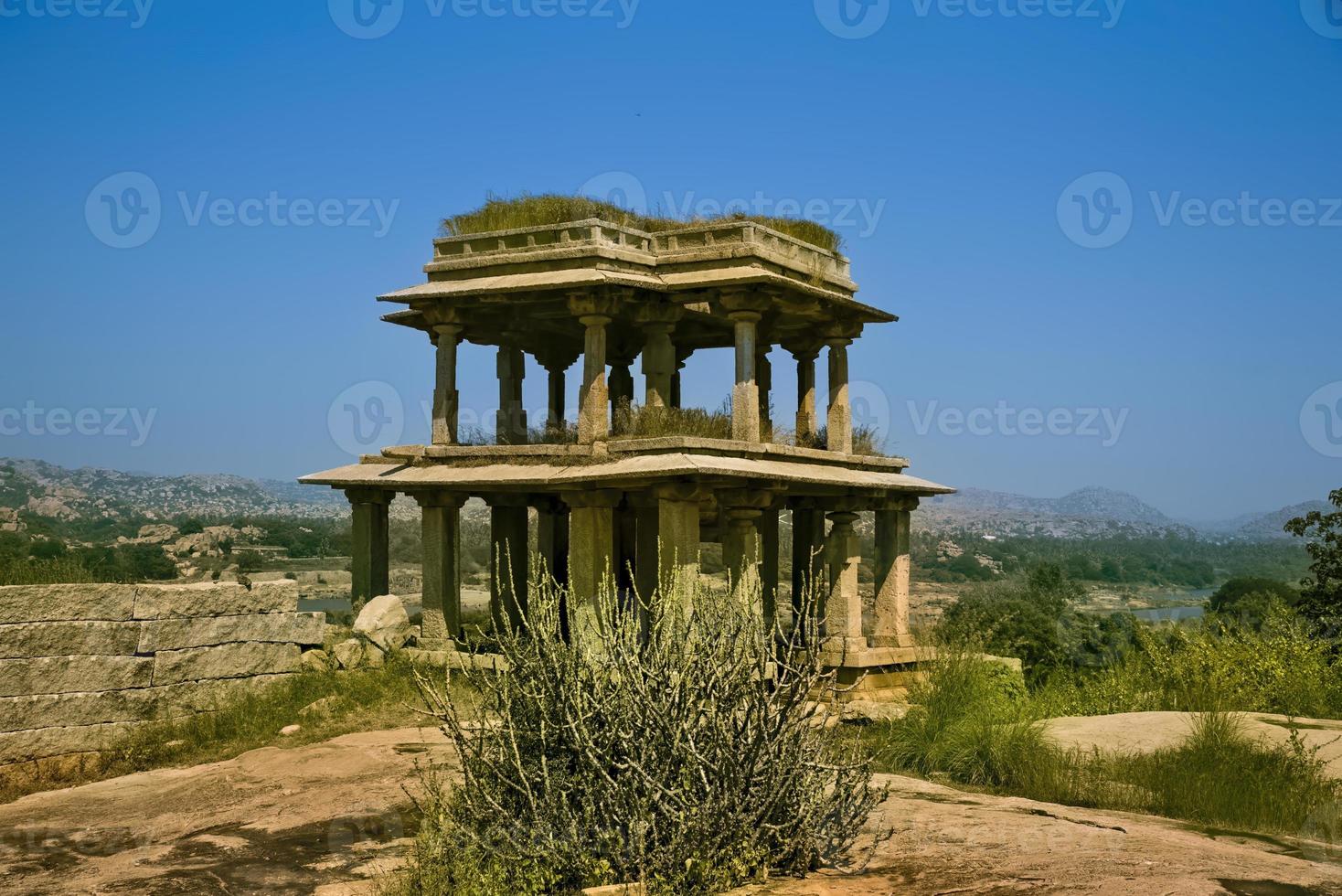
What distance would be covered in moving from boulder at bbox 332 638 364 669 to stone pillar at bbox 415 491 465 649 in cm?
136

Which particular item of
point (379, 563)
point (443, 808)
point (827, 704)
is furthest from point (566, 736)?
point (379, 563)

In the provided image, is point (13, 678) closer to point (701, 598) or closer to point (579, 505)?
point (579, 505)

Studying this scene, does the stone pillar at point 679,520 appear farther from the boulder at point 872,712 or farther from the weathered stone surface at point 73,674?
the weathered stone surface at point 73,674

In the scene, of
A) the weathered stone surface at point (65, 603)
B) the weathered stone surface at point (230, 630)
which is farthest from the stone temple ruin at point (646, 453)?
the weathered stone surface at point (65, 603)

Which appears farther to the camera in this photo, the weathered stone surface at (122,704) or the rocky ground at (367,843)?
the weathered stone surface at (122,704)

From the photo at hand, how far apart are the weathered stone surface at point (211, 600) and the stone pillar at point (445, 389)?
348 cm

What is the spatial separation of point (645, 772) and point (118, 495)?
10429 centimetres

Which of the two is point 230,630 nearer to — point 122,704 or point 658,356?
point 122,704

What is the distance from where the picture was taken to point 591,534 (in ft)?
50.6

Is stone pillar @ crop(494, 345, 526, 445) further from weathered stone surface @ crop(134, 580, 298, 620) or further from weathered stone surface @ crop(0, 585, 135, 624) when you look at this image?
weathered stone surface @ crop(0, 585, 135, 624)

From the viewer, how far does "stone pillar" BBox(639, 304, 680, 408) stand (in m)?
16.7

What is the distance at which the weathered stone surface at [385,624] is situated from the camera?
15711 mm

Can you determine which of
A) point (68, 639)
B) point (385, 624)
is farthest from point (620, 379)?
point (68, 639)

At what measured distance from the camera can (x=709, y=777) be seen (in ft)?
23.8
